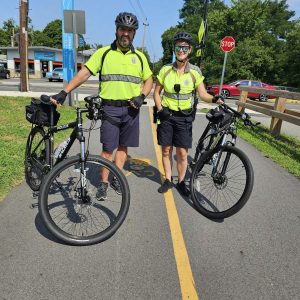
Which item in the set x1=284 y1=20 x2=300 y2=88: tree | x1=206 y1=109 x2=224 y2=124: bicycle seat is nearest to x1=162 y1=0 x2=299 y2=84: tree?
x1=284 y1=20 x2=300 y2=88: tree

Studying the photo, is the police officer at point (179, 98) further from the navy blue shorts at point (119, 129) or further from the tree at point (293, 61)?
the tree at point (293, 61)

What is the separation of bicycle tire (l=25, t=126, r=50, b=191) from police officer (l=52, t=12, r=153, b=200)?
0.72 m

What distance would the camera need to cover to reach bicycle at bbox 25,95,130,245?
11.1 feet

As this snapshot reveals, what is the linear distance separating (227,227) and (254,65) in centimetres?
3763

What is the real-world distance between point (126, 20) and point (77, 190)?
1922 mm

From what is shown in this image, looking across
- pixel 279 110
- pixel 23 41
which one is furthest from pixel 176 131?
pixel 23 41

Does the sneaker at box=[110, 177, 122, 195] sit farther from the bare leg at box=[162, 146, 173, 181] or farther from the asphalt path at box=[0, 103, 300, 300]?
the bare leg at box=[162, 146, 173, 181]

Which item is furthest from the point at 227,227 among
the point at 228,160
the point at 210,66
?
the point at 210,66

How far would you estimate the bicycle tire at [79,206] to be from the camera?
3.36 m

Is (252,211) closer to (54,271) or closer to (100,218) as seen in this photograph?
(100,218)

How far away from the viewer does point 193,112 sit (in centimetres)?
470

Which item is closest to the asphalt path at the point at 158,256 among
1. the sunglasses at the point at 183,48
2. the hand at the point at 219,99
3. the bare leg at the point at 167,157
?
the bare leg at the point at 167,157

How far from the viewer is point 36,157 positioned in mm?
4582

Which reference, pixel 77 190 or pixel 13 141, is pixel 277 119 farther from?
pixel 77 190
